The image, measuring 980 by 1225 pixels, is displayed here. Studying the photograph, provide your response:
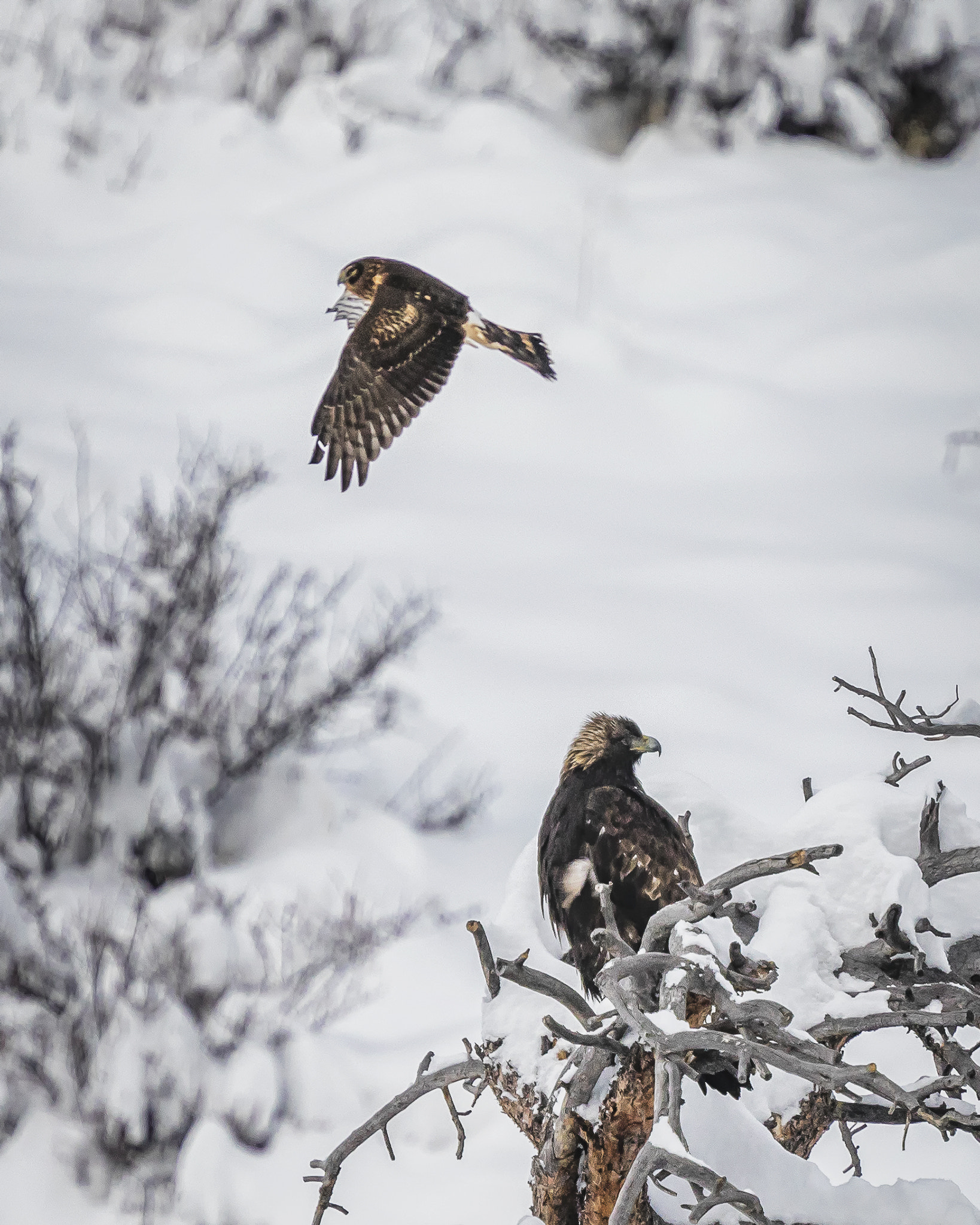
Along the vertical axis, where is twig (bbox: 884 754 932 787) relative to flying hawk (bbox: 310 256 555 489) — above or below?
below

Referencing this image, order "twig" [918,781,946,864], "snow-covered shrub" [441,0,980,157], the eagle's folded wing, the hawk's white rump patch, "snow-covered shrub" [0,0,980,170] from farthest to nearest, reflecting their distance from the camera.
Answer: "snow-covered shrub" [441,0,980,157] → "snow-covered shrub" [0,0,980,170] → the hawk's white rump patch → the eagle's folded wing → "twig" [918,781,946,864]

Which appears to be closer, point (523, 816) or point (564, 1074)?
point (564, 1074)

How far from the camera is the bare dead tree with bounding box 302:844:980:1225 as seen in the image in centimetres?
113

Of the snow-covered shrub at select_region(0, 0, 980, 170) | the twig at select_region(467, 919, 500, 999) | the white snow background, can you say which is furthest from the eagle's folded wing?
the snow-covered shrub at select_region(0, 0, 980, 170)

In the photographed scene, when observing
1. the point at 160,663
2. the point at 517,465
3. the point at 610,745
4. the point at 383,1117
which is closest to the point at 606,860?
the point at 610,745

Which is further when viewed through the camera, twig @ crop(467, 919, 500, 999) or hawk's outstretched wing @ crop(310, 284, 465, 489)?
hawk's outstretched wing @ crop(310, 284, 465, 489)

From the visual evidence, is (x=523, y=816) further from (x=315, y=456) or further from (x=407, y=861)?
(x=315, y=456)

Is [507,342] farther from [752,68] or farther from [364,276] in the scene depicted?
[752,68]

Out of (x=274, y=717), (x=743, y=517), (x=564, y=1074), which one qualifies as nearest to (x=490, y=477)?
(x=743, y=517)

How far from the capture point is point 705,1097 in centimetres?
140

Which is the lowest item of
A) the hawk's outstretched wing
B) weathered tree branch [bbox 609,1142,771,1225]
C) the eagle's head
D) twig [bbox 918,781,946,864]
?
the eagle's head

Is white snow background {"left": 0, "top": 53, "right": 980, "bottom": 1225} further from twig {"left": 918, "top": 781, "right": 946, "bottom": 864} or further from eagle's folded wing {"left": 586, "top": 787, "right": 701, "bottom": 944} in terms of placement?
twig {"left": 918, "top": 781, "right": 946, "bottom": 864}

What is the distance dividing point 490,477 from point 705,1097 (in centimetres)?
340

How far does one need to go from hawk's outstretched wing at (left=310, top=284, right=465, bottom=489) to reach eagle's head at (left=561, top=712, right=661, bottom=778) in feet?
1.98
